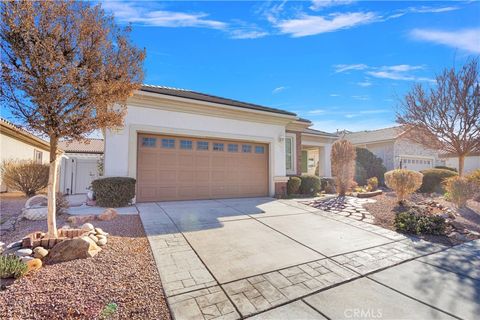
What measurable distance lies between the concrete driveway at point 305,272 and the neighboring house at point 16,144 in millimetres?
10658

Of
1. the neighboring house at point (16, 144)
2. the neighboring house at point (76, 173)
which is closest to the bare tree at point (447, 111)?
the neighboring house at point (76, 173)

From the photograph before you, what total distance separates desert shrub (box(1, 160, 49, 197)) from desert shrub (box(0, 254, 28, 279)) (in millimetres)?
9740

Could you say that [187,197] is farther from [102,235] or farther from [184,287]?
[184,287]

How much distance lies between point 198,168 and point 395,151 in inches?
696

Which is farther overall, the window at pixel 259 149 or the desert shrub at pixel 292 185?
the desert shrub at pixel 292 185

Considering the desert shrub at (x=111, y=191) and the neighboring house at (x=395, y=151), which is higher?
the neighboring house at (x=395, y=151)

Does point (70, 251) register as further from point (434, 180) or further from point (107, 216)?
point (434, 180)

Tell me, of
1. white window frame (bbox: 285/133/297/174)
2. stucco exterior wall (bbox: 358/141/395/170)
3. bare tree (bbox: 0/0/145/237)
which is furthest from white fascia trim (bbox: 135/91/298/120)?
stucco exterior wall (bbox: 358/141/395/170)

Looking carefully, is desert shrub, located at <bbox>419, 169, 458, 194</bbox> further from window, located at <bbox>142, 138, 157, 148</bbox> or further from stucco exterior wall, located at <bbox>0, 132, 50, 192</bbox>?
stucco exterior wall, located at <bbox>0, 132, 50, 192</bbox>

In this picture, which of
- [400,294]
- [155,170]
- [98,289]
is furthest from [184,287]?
[155,170]

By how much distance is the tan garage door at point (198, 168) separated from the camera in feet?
28.9

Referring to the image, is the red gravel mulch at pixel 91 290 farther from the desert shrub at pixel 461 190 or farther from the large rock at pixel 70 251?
the desert shrub at pixel 461 190

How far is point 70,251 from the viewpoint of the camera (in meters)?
3.44

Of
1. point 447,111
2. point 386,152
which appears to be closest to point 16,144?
point 447,111
